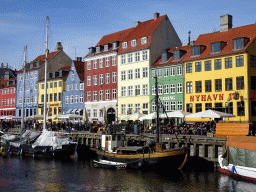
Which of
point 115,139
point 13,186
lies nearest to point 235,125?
point 115,139

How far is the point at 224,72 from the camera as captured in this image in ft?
151

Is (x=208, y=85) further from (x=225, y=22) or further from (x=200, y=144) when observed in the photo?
(x=200, y=144)

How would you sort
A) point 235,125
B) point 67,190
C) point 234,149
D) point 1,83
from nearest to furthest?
1. point 67,190
2. point 234,149
3. point 235,125
4. point 1,83

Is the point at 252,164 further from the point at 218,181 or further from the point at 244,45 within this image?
the point at 244,45

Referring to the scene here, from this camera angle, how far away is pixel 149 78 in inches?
2164

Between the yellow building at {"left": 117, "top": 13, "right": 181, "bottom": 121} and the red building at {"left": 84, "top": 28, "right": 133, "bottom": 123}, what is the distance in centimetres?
163

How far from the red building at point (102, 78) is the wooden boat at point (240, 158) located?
32.6 meters

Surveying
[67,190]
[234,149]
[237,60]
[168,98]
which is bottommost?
[67,190]

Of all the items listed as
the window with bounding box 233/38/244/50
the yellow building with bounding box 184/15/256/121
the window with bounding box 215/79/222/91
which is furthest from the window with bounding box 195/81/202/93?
the window with bounding box 233/38/244/50

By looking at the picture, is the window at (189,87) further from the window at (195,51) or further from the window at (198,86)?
the window at (195,51)

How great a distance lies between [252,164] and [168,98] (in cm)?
2668

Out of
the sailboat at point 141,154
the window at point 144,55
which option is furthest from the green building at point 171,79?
the sailboat at point 141,154

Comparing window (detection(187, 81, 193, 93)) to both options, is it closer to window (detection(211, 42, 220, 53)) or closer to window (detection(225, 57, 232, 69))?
window (detection(211, 42, 220, 53))

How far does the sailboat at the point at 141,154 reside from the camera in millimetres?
29312
